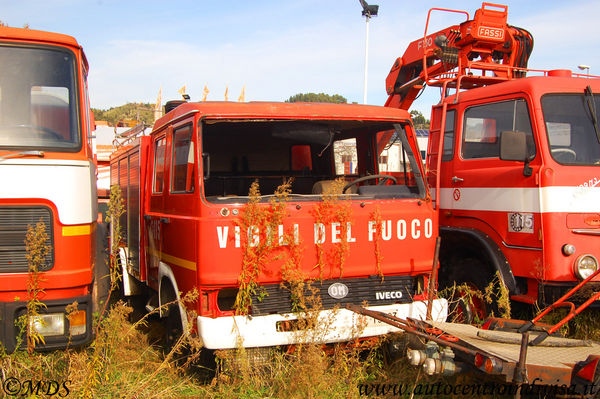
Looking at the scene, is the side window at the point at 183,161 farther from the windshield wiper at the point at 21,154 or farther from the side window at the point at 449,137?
the side window at the point at 449,137

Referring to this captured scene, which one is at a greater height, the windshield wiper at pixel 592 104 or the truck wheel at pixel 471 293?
the windshield wiper at pixel 592 104

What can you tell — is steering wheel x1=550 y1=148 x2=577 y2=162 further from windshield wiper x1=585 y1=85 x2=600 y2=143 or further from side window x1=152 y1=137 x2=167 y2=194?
side window x1=152 y1=137 x2=167 y2=194

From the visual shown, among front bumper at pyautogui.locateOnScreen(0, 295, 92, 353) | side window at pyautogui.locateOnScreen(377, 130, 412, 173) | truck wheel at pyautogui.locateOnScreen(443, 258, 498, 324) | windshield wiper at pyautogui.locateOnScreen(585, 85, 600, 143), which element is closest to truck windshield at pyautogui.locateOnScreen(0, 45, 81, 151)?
front bumper at pyautogui.locateOnScreen(0, 295, 92, 353)

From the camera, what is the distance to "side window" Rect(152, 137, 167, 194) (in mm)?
5469

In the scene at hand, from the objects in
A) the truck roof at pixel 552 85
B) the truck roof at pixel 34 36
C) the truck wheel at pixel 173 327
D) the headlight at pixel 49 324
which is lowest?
the truck wheel at pixel 173 327

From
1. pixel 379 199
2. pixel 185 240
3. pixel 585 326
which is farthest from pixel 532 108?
pixel 185 240

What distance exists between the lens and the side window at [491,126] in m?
5.32

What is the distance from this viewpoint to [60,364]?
174 inches

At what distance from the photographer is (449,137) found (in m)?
6.24

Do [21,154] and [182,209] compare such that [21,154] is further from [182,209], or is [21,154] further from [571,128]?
[571,128]

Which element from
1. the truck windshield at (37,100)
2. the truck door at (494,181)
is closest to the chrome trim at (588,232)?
the truck door at (494,181)

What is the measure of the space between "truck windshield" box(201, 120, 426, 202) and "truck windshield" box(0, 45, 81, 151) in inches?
42.0

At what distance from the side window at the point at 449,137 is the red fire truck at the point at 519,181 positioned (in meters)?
0.01

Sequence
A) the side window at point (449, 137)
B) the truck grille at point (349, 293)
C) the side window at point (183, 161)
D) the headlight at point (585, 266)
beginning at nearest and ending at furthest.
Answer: the truck grille at point (349, 293), the side window at point (183, 161), the headlight at point (585, 266), the side window at point (449, 137)
